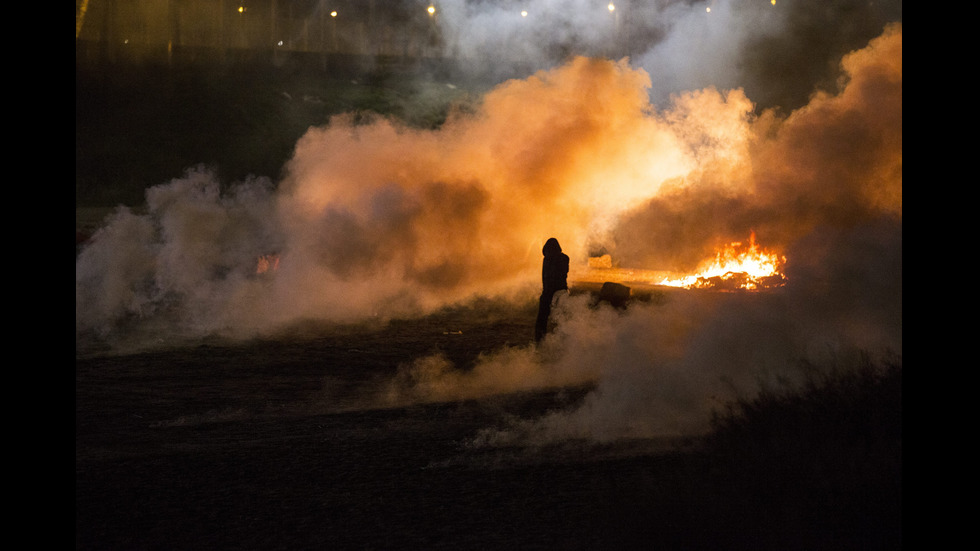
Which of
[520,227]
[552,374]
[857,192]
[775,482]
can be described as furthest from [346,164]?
[775,482]

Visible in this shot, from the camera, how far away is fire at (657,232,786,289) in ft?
46.3

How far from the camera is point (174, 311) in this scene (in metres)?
13.0

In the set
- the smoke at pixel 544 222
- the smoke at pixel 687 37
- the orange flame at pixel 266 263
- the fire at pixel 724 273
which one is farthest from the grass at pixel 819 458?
the smoke at pixel 687 37

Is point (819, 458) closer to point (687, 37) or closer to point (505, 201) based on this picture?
point (505, 201)

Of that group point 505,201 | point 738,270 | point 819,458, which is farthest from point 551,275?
point 819,458

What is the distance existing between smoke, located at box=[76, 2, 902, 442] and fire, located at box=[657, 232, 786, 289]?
0.23m

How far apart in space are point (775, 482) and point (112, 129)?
2695 centimetres

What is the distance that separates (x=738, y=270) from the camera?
1523cm

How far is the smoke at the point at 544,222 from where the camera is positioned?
965 centimetres

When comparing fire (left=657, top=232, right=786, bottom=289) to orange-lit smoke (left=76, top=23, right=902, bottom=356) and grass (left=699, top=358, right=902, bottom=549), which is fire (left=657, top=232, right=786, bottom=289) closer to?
orange-lit smoke (left=76, top=23, right=902, bottom=356)

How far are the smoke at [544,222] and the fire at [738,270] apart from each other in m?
0.23

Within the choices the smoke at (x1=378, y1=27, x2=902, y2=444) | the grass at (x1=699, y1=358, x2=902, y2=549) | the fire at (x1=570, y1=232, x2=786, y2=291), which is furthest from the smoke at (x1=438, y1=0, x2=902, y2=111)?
the grass at (x1=699, y1=358, x2=902, y2=549)

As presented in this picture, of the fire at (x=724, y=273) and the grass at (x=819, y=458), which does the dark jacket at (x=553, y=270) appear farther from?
the grass at (x=819, y=458)

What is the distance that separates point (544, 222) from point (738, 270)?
3.70 m
